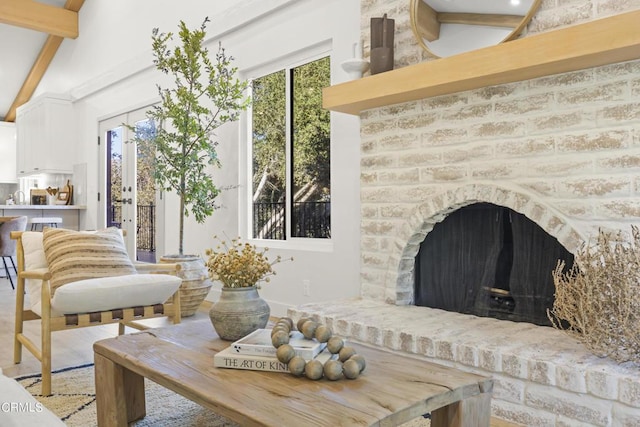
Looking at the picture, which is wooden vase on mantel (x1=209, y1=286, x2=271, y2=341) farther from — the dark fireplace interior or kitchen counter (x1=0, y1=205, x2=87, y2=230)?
kitchen counter (x1=0, y1=205, x2=87, y2=230)

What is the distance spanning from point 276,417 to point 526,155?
1.90m

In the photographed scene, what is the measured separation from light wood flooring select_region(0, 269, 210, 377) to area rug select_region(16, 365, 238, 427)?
9.1 inches

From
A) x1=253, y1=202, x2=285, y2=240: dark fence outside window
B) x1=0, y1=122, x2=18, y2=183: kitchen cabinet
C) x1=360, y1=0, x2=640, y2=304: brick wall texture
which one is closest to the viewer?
x1=360, y1=0, x2=640, y2=304: brick wall texture

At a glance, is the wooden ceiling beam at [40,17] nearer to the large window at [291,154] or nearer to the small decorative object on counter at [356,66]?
the large window at [291,154]

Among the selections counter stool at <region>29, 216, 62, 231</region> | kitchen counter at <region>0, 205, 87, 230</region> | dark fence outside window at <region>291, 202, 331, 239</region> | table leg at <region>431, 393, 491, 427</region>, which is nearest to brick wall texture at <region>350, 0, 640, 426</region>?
table leg at <region>431, 393, 491, 427</region>

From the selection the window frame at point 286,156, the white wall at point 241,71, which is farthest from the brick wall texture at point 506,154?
the window frame at point 286,156

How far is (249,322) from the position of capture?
1.85m

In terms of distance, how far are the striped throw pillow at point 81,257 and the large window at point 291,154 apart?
160 cm

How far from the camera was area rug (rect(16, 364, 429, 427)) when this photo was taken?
2.09 metres

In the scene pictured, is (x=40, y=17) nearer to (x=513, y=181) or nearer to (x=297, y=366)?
(x=513, y=181)

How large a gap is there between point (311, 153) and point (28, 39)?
6.50 metres

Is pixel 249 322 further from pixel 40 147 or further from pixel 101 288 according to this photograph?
pixel 40 147

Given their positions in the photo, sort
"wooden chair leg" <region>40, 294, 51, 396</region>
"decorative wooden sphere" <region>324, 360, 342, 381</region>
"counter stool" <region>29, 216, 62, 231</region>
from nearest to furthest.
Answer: "decorative wooden sphere" <region>324, 360, 342, 381</region>, "wooden chair leg" <region>40, 294, 51, 396</region>, "counter stool" <region>29, 216, 62, 231</region>

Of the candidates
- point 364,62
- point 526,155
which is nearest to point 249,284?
point 526,155
